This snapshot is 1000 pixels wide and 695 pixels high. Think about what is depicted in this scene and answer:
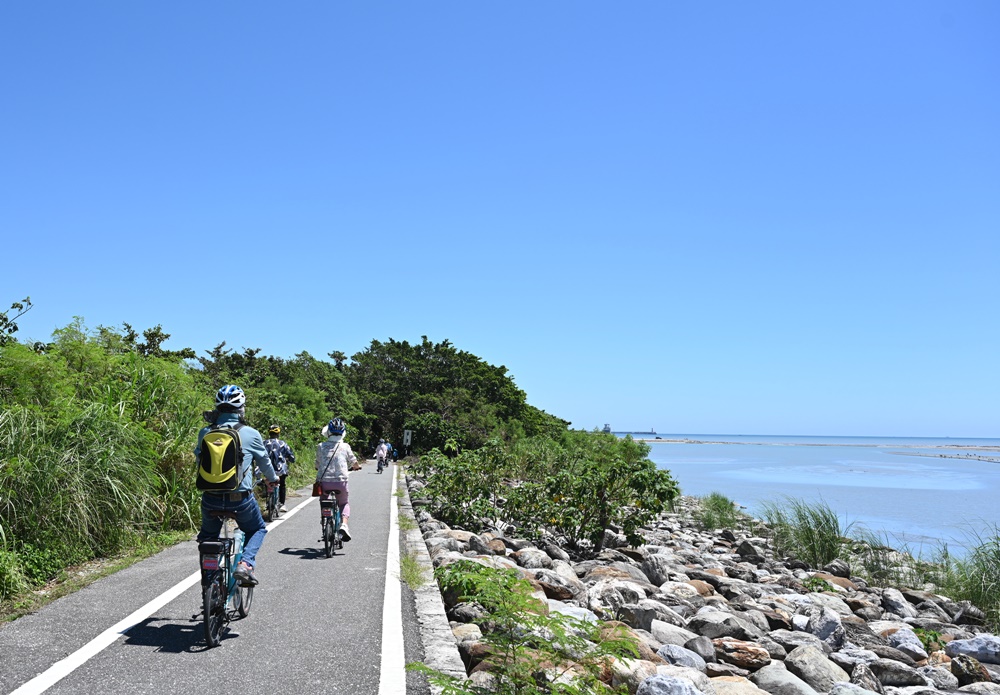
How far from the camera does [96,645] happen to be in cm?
532

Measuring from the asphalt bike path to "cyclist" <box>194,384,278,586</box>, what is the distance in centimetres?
69

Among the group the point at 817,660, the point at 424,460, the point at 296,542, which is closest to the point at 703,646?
the point at 817,660

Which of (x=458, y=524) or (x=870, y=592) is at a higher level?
(x=458, y=524)

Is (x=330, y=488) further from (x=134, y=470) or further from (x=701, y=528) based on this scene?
(x=701, y=528)

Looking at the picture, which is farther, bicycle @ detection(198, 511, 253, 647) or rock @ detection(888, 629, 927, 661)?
rock @ detection(888, 629, 927, 661)

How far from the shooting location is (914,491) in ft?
117

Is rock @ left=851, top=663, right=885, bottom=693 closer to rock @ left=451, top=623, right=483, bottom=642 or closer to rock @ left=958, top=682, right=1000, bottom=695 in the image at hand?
rock @ left=958, top=682, right=1000, bottom=695

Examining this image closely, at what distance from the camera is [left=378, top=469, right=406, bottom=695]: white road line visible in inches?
187

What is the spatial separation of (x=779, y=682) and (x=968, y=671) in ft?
9.44

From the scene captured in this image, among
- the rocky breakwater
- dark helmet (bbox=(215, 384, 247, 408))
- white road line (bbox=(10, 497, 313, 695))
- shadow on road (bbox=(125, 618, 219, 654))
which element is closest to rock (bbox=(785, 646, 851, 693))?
the rocky breakwater

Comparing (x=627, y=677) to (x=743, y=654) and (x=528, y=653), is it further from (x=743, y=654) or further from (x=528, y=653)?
(x=743, y=654)

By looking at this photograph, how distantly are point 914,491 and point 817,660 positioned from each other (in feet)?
112

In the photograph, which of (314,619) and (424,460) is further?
(424,460)

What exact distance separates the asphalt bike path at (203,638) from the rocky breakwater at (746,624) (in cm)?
84
